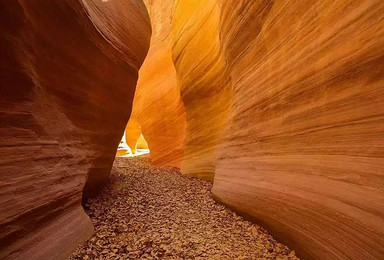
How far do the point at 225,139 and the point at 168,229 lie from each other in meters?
2.21

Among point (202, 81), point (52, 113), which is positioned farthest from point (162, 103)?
point (52, 113)

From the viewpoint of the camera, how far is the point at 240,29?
13.4 feet

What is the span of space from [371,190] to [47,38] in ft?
11.2

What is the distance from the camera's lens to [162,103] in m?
10.3

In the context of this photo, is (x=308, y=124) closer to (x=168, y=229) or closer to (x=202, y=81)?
(x=168, y=229)

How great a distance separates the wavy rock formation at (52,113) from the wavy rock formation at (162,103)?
531 cm

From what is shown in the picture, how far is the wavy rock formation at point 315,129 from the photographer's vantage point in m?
1.79

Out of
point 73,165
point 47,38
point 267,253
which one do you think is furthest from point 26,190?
point 267,253

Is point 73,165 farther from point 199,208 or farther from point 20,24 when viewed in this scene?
point 199,208

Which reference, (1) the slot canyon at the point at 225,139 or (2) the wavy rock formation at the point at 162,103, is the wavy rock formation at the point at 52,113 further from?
(2) the wavy rock formation at the point at 162,103

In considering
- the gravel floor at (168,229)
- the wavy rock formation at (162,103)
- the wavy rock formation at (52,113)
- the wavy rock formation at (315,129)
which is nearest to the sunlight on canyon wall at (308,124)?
the wavy rock formation at (315,129)

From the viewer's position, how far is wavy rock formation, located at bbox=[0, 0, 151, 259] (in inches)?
75.4

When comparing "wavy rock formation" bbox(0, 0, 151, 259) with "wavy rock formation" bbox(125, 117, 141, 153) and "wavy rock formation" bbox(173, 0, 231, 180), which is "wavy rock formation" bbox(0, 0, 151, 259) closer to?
"wavy rock formation" bbox(173, 0, 231, 180)

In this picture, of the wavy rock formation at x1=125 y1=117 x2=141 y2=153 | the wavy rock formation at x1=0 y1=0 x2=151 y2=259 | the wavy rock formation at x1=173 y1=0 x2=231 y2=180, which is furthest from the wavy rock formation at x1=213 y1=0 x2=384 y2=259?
the wavy rock formation at x1=125 y1=117 x2=141 y2=153
